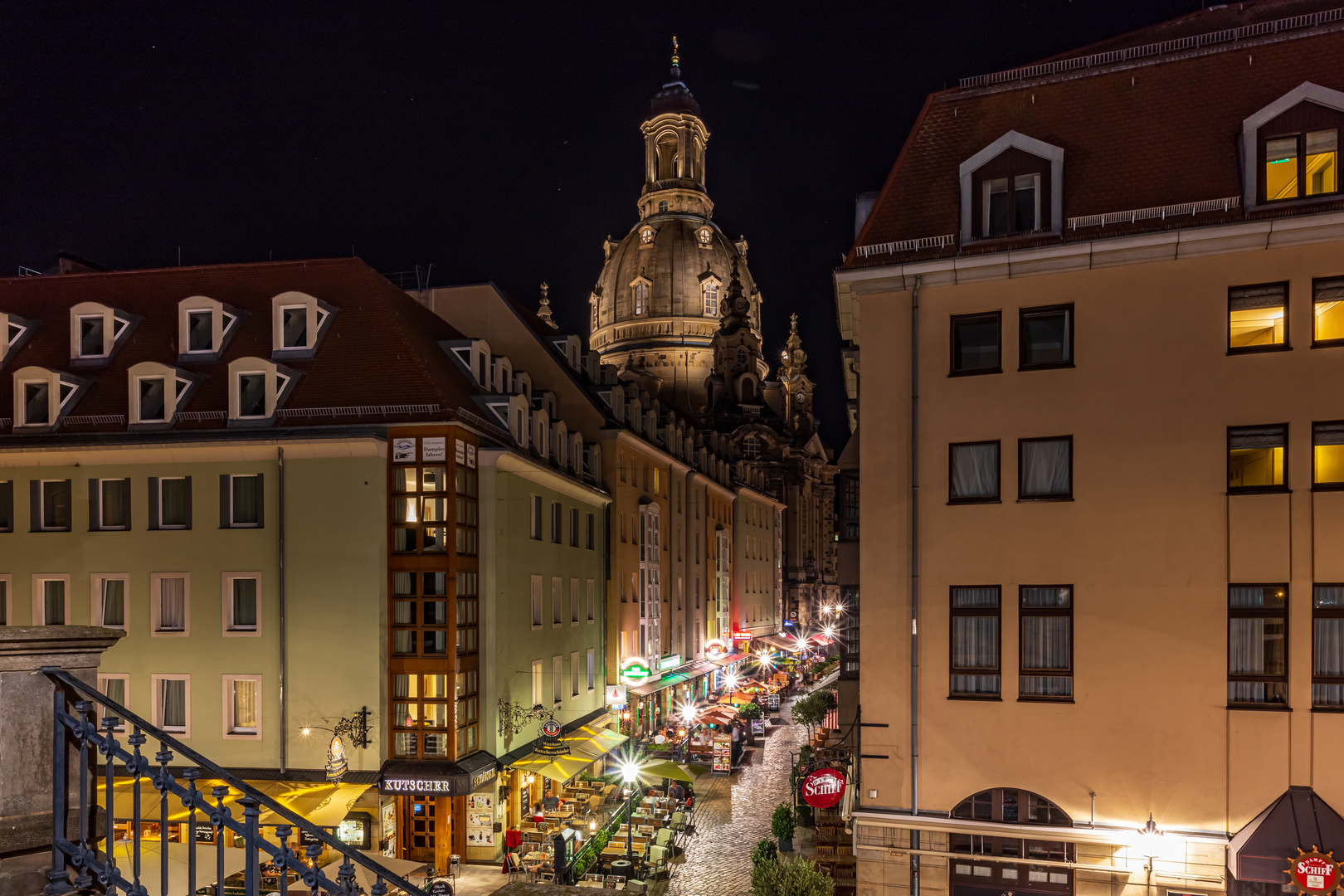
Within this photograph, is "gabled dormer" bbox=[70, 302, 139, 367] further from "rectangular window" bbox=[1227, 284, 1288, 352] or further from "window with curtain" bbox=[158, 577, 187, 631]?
"rectangular window" bbox=[1227, 284, 1288, 352]

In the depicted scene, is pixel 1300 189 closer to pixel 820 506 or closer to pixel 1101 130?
pixel 1101 130

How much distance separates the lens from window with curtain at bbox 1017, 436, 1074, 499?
58.9 feet

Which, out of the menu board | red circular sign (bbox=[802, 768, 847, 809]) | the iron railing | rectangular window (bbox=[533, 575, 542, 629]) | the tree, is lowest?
the menu board

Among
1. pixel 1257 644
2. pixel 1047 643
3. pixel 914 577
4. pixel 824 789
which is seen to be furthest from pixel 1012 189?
pixel 824 789

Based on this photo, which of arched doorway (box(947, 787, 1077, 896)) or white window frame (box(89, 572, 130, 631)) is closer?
arched doorway (box(947, 787, 1077, 896))

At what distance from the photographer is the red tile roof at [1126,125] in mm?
17578

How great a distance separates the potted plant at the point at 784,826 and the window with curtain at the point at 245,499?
55.8 feet

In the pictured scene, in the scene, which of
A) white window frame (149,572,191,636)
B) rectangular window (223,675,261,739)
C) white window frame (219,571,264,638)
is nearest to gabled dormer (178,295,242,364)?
white window frame (149,572,191,636)

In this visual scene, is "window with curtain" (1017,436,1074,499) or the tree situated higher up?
"window with curtain" (1017,436,1074,499)

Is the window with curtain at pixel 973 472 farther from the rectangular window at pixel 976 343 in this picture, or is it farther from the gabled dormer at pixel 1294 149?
the gabled dormer at pixel 1294 149

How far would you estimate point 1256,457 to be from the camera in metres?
17.0

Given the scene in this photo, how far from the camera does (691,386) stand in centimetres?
11475

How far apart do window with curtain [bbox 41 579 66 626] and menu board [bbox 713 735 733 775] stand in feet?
85.0

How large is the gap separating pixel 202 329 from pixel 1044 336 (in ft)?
80.8
